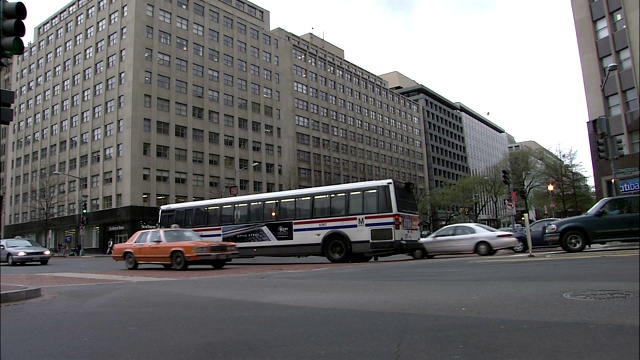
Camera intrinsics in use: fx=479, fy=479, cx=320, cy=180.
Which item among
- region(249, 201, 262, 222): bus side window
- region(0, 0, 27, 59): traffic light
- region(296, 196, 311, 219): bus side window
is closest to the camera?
region(0, 0, 27, 59): traffic light

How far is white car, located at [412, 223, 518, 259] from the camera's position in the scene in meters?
18.9

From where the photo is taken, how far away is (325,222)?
19469 mm

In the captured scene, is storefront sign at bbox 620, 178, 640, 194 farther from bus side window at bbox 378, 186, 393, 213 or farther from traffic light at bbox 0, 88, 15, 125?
bus side window at bbox 378, 186, 393, 213

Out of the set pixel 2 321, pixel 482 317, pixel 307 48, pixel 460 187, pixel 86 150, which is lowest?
pixel 482 317

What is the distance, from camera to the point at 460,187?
76.6 metres

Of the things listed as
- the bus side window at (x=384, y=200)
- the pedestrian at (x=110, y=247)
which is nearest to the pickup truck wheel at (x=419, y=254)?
the bus side window at (x=384, y=200)

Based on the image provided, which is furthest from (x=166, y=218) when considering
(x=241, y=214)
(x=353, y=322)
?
(x=353, y=322)

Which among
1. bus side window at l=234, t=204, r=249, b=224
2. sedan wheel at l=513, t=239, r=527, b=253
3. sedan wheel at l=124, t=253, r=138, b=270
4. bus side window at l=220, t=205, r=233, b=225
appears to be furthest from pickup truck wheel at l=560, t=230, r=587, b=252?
sedan wheel at l=124, t=253, r=138, b=270

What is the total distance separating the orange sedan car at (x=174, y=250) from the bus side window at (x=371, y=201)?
5.32 metres

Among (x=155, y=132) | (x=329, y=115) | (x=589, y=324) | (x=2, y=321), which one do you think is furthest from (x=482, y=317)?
(x=329, y=115)

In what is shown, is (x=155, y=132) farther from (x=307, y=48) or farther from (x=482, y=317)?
(x=482, y=317)

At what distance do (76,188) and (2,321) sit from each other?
66600mm

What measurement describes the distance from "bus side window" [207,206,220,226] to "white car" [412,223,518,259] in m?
9.28

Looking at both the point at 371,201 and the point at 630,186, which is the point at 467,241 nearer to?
the point at 371,201
